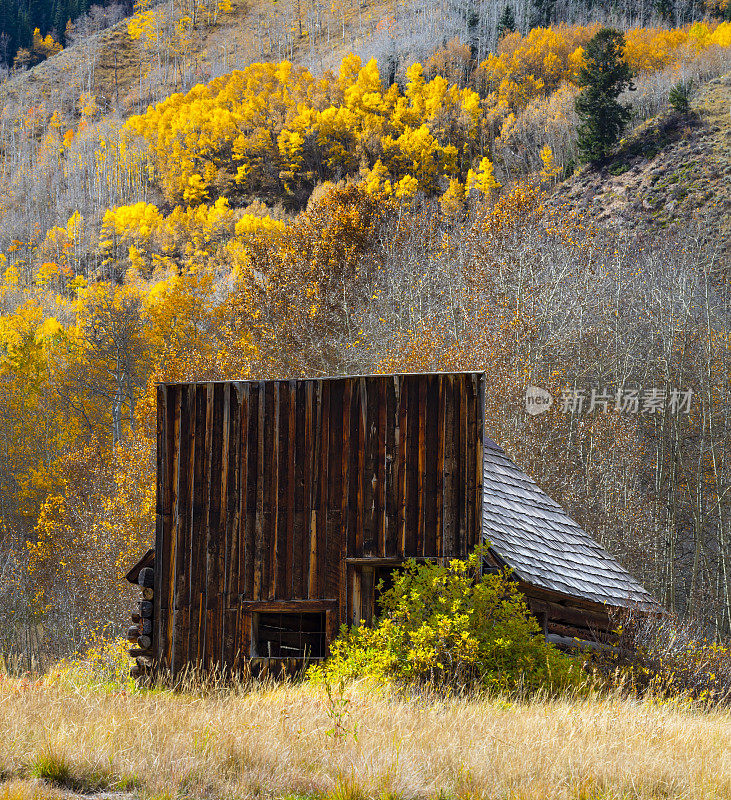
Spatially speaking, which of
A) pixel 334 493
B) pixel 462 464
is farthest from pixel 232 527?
pixel 462 464

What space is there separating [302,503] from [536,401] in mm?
17229

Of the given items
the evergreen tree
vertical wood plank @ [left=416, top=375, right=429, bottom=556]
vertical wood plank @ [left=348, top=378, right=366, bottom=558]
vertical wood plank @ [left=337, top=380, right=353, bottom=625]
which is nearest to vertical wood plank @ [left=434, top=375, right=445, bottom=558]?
vertical wood plank @ [left=416, top=375, right=429, bottom=556]

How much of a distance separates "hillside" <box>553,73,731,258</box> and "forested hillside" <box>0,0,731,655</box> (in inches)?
7.3

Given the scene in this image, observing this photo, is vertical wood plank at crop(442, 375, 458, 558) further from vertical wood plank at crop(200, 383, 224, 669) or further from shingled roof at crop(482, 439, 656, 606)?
vertical wood plank at crop(200, 383, 224, 669)

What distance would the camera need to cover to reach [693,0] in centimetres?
9631

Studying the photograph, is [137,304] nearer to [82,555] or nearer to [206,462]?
[82,555]

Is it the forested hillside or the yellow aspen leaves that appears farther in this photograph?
the yellow aspen leaves

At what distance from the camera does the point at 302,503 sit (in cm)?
1321

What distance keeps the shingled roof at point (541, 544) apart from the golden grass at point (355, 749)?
4065 millimetres

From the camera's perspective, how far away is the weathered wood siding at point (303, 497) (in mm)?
12859

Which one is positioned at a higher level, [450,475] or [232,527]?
[450,475]

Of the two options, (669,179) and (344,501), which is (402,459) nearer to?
(344,501)

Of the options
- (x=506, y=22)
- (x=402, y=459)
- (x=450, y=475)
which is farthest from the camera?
(x=506, y=22)

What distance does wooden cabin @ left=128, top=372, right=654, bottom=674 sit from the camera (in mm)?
12859
